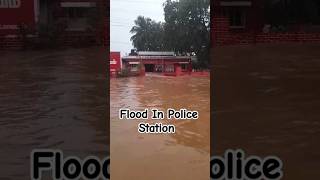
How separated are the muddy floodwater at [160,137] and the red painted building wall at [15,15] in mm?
760

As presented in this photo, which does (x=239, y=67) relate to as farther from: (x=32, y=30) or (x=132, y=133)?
A: (x=32, y=30)

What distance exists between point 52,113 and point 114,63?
55 cm

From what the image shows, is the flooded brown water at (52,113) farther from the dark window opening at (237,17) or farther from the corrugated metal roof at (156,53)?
the dark window opening at (237,17)

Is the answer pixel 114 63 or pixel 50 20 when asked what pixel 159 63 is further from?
pixel 50 20

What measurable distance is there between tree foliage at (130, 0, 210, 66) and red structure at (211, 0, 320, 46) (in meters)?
0.08

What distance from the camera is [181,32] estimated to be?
12.4 feet

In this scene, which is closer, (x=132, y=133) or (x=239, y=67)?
(x=132, y=133)

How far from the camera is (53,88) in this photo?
3793mm

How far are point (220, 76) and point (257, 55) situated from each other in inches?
12.5

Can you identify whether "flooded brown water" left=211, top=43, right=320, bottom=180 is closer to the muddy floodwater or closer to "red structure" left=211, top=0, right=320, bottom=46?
"red structure" left=211, top=0, right=320, bottom=46

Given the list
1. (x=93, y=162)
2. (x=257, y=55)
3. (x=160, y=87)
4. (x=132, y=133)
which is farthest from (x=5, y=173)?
(x=257, y=55)

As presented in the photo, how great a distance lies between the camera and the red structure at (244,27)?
3.79 m

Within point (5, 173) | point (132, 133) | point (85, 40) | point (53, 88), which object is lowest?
point (5, 173)

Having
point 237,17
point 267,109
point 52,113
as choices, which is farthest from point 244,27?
point 52,113
